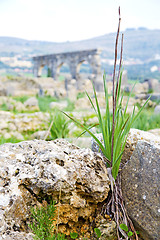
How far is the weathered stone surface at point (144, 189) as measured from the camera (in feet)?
4.72

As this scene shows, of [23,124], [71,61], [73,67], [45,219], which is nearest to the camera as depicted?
[45,219]

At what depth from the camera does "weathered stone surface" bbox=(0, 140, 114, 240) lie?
4.12 ft

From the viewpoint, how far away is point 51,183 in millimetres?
1268

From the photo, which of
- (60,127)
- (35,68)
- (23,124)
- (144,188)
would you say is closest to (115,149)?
(144,188)

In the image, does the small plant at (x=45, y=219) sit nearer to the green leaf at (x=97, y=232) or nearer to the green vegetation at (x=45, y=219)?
the green vegetation at (x=45, y=219)

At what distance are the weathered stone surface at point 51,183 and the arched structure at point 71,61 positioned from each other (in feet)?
46.5

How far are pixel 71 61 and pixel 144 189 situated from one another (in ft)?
58.8

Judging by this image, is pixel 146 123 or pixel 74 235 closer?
pixel 74 235

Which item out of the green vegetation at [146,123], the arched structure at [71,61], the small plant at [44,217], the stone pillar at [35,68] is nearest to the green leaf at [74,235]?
the small plant at [44,217]

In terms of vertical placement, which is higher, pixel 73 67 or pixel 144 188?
pixel 73 67

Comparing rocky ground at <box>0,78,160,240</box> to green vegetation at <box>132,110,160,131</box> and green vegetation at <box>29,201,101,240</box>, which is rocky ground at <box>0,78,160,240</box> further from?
green vegetation at <box>132,110,160,131</box>

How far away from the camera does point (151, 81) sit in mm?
13406

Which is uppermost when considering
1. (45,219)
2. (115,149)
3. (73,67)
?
(73,67)

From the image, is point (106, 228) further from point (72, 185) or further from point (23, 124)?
point (23, 124)
